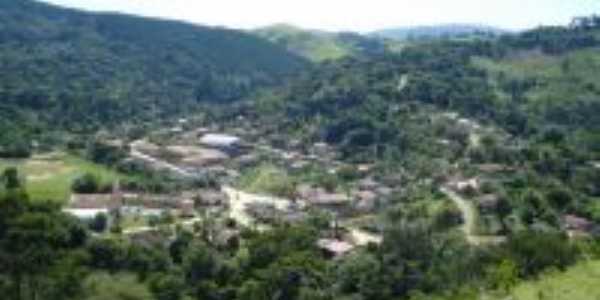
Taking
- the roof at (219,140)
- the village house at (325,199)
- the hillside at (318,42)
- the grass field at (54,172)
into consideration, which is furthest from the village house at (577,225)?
the hillside at (318,42)

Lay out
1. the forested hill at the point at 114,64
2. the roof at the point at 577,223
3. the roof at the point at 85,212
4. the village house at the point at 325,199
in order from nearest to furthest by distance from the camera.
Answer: the roof at the point at 85,212 < the roof at the point at 577,223 < the village house at the point at 325,199 < the forested hill at the point at 114,64

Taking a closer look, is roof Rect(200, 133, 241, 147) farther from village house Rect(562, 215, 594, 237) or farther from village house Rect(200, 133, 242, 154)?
village house Rect(562, 215, 594, 237)

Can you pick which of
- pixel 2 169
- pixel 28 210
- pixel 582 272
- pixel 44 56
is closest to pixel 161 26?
pixel 44 56

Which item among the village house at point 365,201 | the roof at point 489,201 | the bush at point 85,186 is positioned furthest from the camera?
the bush at point 85,186

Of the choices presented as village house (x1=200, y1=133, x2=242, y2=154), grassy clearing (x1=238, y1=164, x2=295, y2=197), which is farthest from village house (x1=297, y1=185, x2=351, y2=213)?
village house (x1=200, y1=133, x2=242, y2=154)

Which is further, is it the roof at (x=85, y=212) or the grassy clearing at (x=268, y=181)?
the grassy clearing at (x=268, y=181)

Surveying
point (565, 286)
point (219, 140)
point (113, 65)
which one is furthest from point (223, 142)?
point (565, 286)

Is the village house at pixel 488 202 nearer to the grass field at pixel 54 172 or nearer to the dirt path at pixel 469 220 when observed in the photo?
the dirt path at pixel 469 220
